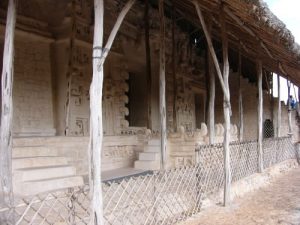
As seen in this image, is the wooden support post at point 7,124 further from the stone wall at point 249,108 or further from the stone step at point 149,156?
the stone wall at point 249,108

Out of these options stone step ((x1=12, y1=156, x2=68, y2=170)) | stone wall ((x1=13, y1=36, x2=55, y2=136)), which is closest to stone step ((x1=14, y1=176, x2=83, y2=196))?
stone step ((x1=12, y1=156, x2=68, y2=170))

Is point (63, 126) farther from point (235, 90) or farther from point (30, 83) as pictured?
point (235, 90)

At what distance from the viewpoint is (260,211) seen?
6121 mm

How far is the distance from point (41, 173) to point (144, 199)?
143 centimetres

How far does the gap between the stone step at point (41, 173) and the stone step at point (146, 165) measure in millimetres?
2508

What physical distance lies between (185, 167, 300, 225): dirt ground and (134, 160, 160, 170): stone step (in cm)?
180

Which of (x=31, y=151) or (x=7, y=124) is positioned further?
(x=31, y=151)

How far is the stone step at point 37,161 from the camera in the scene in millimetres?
5207

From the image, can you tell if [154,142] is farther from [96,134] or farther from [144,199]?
[96,134]

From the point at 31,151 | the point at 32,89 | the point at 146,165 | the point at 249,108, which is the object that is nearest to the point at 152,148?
the point at 146,165

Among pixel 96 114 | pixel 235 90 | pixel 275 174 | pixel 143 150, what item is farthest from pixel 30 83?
pixel 235 90

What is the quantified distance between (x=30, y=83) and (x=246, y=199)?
469 cm

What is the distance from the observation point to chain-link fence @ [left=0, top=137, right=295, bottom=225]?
13.3ft

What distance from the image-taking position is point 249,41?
8.95 m
